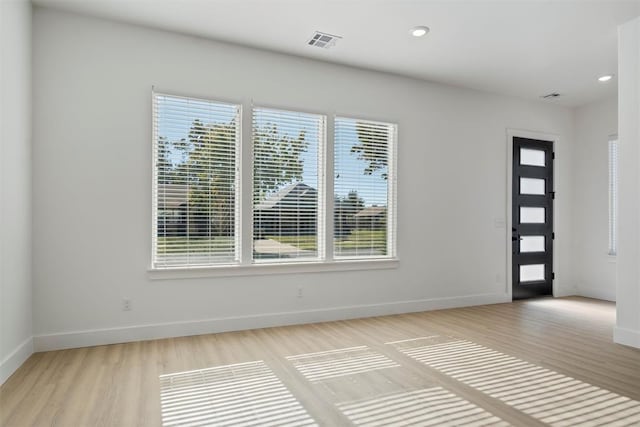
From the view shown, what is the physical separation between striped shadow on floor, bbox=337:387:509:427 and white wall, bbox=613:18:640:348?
2433 millimetres

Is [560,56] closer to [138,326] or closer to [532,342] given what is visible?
[532,342]

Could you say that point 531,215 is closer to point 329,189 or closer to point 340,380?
point 329,189

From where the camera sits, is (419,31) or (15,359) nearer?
(15,359)

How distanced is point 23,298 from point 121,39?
2575 millimetres

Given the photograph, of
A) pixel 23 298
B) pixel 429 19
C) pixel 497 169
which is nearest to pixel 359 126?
pixel 429 19

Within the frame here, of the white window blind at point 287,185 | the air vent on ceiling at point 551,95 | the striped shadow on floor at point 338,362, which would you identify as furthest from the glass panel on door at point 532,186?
the striped shadow on floor at point 338,362

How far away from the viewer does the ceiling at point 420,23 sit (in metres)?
3.62

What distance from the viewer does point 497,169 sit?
6.09 meters

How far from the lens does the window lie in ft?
13.6

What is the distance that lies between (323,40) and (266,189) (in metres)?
1.74

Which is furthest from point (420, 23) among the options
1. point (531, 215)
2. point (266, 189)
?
point (531, 215)

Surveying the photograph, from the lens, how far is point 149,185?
4.04m

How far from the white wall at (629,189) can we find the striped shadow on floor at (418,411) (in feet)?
7.98

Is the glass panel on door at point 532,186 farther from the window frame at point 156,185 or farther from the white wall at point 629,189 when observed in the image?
the window frame at point 156,185
